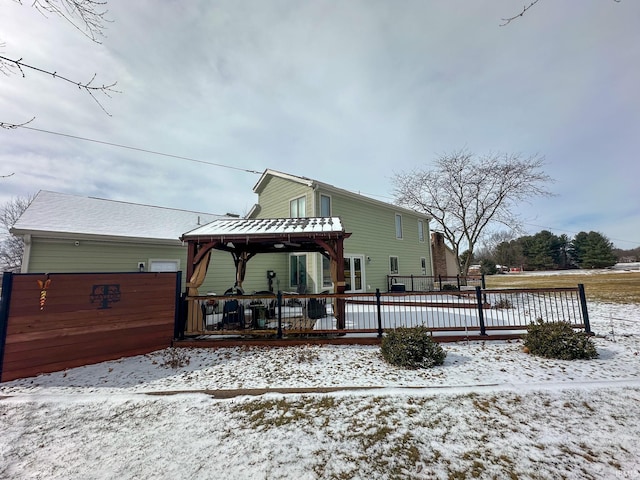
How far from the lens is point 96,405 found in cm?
354

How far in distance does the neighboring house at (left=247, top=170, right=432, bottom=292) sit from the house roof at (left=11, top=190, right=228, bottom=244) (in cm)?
428

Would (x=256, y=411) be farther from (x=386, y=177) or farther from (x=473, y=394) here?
(x=386, y=177)

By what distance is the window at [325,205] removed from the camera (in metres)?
12.9

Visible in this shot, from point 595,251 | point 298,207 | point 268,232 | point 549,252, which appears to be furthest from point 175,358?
point 595,251

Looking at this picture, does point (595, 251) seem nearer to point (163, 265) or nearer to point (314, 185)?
point (314, 185)

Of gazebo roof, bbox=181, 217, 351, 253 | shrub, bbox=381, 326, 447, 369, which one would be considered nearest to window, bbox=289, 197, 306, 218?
gazebo roof, bbox=181, 217, 351, 253

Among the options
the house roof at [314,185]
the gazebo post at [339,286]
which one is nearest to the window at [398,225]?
the house roof at [314,185]

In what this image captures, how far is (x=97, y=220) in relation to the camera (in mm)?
10641

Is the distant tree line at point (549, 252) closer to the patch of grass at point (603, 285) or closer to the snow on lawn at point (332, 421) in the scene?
the patch of grass at point (603, 285)

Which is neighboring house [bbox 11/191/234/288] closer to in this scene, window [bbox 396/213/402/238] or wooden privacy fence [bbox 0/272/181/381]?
wooden privacy fence [bbox 0/272/181/381]

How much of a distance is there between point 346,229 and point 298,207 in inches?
108

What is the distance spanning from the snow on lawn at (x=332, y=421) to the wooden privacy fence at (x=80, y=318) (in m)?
0.40

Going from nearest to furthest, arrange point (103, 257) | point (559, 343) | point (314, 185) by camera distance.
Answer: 1. point (559, 343)
2. point (103, 257)
3. point (314, 185)

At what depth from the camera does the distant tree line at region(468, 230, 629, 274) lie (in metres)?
43.6
